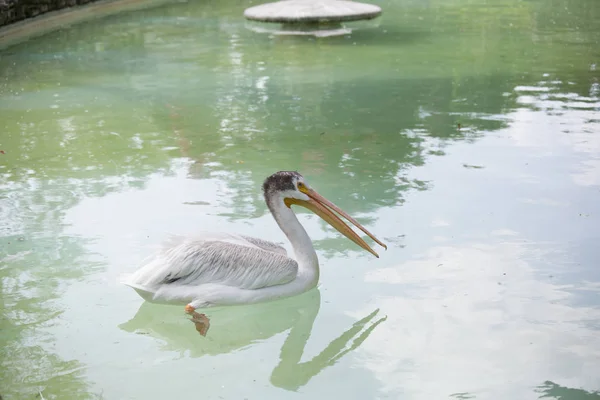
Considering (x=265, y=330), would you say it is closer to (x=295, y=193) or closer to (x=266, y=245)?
(x=266, y=245)

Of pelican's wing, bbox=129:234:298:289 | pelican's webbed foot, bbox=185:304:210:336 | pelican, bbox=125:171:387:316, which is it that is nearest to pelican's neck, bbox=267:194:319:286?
pelican, bbox=125:171:387:316

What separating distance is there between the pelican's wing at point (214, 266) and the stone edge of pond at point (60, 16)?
7535 millimetres

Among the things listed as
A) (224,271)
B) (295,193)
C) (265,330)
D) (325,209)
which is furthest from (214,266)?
(325,209)

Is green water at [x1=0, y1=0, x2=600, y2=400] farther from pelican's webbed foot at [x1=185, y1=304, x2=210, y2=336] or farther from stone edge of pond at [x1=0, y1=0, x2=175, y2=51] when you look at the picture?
stone edge of pond at [x1=0, y1=0, x2=175, y2=51]

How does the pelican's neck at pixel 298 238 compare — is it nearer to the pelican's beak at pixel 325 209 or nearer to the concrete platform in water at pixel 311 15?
the pelican's beak at pixel 325 209

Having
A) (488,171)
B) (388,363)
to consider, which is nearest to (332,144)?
(488,171)

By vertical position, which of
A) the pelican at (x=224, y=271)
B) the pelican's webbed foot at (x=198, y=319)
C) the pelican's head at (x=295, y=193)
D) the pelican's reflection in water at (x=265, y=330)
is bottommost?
the pelican's reflection in water at (x=265, y=330)

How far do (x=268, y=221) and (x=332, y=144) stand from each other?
1534 mm

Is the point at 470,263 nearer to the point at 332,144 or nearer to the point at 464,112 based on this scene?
the point at 332,144

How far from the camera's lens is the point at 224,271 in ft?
12.0

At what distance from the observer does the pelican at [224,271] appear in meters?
3.63

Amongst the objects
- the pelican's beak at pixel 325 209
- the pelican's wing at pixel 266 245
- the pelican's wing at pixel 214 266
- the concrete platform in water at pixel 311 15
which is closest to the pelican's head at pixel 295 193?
the pelican's beak at pixel 325 209

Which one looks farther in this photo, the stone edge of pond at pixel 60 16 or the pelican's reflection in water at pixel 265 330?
the stone edge of pond at pixel 60 16

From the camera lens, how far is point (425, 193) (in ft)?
16.9
